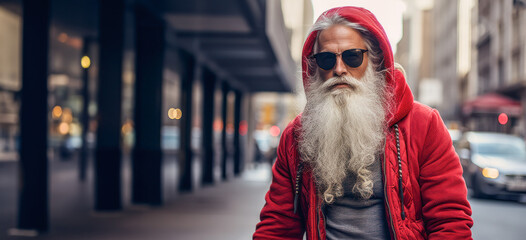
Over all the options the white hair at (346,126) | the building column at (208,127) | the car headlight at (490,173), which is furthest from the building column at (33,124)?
the car headlight at (490,173)

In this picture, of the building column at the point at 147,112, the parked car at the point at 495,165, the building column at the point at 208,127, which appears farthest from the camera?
the building column at the point at 208,127

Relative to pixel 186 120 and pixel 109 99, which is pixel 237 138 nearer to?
pixel 186 120

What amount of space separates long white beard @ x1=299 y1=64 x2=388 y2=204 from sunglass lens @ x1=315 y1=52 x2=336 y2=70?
0.06 m

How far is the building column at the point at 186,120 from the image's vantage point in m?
13.7

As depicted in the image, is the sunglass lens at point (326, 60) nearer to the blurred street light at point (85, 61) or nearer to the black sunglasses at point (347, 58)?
the black sunglasses at point (347, 58)

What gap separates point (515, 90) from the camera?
29.8 meters

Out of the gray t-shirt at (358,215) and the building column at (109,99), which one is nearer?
the gray t-shirt at (358,215)

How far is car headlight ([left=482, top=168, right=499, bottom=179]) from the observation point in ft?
41.0

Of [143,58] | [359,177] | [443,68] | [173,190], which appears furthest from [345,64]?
[443,68]

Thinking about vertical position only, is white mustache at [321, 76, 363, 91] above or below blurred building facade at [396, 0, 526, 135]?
below

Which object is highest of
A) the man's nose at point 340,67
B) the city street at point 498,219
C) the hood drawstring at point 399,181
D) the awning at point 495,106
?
the awning at point 495,106

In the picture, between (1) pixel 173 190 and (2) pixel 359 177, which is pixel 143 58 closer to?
(1) pixel 173 190

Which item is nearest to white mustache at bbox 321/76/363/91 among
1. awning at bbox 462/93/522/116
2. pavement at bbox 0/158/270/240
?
pavement at bbox 0/158/270/240

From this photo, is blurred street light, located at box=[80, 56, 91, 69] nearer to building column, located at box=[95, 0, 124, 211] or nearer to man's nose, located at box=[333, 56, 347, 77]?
building column, located at box=[95, 0, 124, 211]
